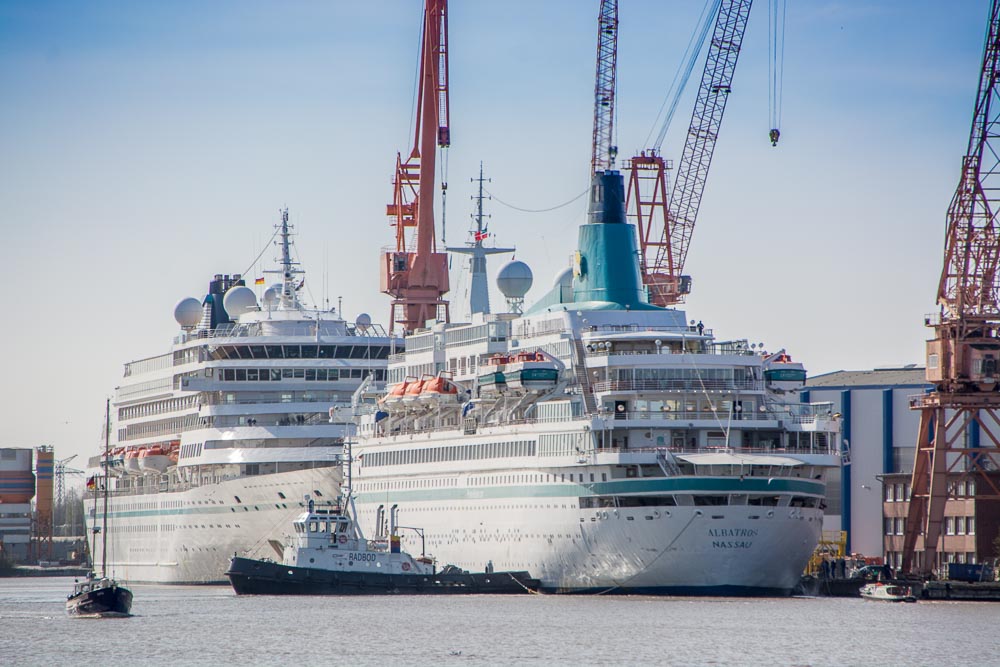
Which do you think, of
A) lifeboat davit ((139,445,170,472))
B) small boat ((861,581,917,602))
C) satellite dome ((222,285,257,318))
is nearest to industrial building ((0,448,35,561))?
lifeboat davit ((139,445,170,472))

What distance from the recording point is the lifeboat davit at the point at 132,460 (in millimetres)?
128500

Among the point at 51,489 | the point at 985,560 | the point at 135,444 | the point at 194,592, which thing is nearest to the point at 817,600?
the point at 985,560

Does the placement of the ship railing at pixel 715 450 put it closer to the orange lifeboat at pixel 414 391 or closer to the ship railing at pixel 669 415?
the ship railing at pixel 669 415

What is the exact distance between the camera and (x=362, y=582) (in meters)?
96.2

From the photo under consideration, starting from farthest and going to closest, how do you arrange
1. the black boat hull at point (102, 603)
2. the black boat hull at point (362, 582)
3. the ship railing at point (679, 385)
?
the black boat hull at point (362, 582), the ship railing at point (679, 385), the black boat hull at point (102, 603)

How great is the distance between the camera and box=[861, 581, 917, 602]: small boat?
94.2 meters

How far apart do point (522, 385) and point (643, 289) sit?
1249 cm

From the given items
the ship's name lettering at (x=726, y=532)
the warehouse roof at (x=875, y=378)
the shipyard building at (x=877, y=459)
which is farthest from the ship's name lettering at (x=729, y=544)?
the warehouse roof at (x=875, y=378)

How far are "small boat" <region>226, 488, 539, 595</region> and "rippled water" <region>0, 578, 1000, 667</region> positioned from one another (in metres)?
0.97

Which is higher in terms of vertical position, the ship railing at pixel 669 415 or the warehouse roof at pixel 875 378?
the warehouse roof at pixel 875 378

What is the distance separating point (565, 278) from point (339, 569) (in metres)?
21.3

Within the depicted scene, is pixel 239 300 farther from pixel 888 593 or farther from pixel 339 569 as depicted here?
pixel 888 593

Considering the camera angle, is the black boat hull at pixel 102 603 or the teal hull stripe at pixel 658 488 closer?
the black boat hull at pixel 102 603

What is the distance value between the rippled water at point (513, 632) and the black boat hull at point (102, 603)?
72cm
